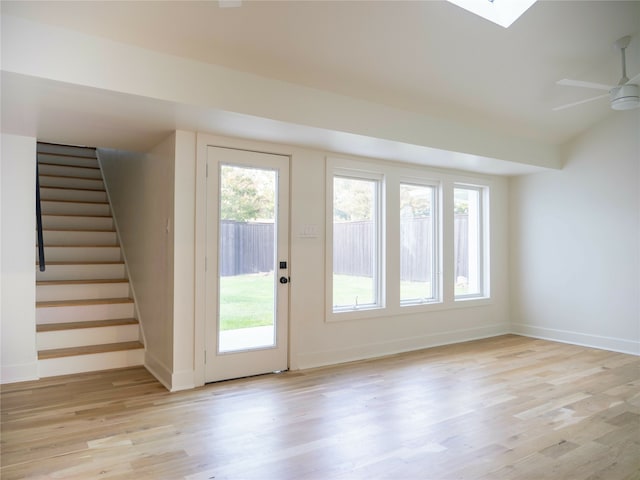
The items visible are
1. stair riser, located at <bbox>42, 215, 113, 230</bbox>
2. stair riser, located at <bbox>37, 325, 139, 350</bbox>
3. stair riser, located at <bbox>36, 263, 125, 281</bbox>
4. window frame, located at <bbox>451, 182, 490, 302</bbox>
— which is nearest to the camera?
stair riser, located at <bbox>37, 325, 139, 350</bbox>

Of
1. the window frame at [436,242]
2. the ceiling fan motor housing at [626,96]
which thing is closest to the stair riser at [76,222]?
the window frame at [436,242]

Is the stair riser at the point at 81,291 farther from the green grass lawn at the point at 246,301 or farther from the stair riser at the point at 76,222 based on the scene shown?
the green grass lawn at the point at 246,301

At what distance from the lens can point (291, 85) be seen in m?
3.47

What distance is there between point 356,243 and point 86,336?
3094 millimetres

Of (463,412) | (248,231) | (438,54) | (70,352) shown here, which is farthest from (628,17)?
(70,352)

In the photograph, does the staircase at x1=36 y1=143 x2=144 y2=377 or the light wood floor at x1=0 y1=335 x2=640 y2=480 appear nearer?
the light wood floor at x1=0 y1=335 x2=640 y2=480

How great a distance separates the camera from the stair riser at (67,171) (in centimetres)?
640

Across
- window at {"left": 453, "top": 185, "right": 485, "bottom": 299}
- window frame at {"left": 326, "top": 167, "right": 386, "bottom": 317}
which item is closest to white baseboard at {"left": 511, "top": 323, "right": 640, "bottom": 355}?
window at {"left": 453, "top": 185, "right": 485, "bottom": 299}

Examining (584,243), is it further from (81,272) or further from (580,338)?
(81,272)

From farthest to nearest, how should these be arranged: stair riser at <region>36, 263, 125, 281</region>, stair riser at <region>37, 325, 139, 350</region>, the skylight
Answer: stair riser at <region>36, 263, 125, 281</region> < stair riser at <region>37, 325, 139, 350</region> < the skylight

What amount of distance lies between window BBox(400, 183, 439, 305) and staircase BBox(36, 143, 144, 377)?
3.23m

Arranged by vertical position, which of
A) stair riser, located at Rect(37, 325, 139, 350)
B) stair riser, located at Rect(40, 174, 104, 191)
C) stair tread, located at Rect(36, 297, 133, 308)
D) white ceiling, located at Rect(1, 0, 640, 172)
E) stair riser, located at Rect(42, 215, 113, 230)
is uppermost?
white ceiling, located at Rect(1, 0, 640, 172)

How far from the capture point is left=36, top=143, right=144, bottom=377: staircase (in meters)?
4.22

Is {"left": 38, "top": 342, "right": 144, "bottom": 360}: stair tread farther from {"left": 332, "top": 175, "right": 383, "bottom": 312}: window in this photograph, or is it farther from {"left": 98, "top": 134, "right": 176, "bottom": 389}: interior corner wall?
{"left": 332, "top": 175, "right": 383, "bottom": 312}: window
